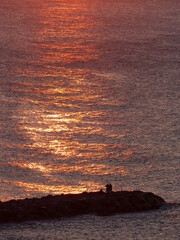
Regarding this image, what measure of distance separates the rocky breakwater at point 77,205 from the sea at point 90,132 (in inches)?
34.1

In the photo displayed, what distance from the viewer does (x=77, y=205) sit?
103 m

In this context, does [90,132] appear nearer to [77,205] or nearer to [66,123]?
[66,123]

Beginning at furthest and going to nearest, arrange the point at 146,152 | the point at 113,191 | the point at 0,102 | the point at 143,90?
the point at 143,90 < the point at 0,102 < the point at 146,152 < the point at 113,191

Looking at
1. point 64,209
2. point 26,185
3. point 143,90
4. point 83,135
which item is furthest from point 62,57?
point 64,209

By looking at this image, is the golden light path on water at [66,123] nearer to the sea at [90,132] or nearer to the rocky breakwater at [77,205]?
the sea at [90,132]

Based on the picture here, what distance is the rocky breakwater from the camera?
3979 inches

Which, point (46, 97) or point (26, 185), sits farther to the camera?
point (46, 97)

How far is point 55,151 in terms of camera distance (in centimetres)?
13162

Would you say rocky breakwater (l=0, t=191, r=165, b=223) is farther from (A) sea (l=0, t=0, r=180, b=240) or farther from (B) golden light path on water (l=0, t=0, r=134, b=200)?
(B) golden light path on water (l=0, t=0, r=134, b=200)

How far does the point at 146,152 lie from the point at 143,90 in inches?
1554

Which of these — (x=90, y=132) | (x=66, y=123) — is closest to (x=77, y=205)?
(x=90, y=132)

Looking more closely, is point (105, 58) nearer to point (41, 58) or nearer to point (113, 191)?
point (41, 58)

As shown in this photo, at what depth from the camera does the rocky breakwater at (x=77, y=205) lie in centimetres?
10106

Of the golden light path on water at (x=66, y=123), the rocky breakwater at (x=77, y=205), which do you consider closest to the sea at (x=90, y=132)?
the golden light path on water at (x=66, y=123)
